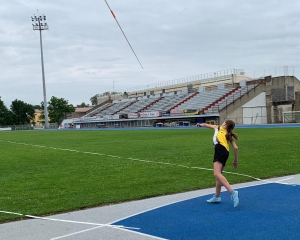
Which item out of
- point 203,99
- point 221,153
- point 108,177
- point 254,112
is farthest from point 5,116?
point 221,153

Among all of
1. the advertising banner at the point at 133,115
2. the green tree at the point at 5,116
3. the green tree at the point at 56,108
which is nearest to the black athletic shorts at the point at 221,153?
the advertising banner at the point at 133,115

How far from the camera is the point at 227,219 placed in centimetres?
705

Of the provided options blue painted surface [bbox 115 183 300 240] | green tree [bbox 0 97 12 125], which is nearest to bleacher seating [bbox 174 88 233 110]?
blue painted surface [bbox 115 183 300 240]

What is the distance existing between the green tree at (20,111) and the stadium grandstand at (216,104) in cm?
4545

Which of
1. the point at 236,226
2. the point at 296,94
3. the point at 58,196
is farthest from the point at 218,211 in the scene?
the point at 296,94

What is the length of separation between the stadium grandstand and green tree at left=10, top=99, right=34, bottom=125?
45451 millimetres

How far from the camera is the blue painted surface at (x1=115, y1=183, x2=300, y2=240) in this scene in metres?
6.21

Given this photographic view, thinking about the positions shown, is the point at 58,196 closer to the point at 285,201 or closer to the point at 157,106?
the point at 285,201

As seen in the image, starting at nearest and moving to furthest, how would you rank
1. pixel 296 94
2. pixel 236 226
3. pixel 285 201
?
pixel 236 226
pixel 285 201
pixel 296 94

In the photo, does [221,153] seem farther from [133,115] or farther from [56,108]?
[56,108]

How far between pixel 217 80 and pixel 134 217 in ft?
233

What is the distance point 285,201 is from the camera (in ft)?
27.3

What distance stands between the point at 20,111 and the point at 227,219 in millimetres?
126878

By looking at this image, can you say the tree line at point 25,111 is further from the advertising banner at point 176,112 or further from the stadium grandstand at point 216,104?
the advertising banner at point 176,112
